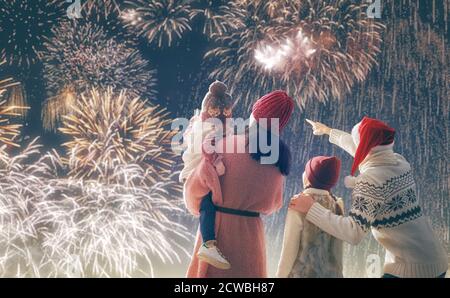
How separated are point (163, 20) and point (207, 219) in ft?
7.73

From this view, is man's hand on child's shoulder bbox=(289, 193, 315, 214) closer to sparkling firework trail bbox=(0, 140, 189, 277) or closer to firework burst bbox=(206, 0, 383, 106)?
sparkling firework trail bbox=(0, 140, 189, 277)

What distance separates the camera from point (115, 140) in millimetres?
3922

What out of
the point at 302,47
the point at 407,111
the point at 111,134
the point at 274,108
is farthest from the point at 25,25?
the point at 407,111

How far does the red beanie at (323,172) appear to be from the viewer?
2.35 m

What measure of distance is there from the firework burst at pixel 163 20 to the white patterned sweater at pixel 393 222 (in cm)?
233

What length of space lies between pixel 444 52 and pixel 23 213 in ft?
13.0

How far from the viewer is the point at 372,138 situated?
2379 millimetres

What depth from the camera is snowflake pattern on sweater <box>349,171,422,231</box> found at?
2.28 metres

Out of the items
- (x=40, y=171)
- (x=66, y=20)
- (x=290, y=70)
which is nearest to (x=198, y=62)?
(x=290, y=70)

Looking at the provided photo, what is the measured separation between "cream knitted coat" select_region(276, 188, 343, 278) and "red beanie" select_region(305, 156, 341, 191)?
0.20 metres

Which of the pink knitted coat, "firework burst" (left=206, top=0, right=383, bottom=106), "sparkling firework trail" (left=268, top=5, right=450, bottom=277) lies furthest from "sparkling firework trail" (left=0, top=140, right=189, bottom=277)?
the pink knitted coat

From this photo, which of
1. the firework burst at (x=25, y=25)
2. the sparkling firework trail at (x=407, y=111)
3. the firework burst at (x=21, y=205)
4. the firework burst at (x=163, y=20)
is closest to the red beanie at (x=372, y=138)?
the sparkling firework trail at (x=407, y=111)

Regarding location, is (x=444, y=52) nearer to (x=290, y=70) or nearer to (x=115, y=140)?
(x=290, y=70)

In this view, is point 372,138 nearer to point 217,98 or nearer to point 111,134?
point 217,98
